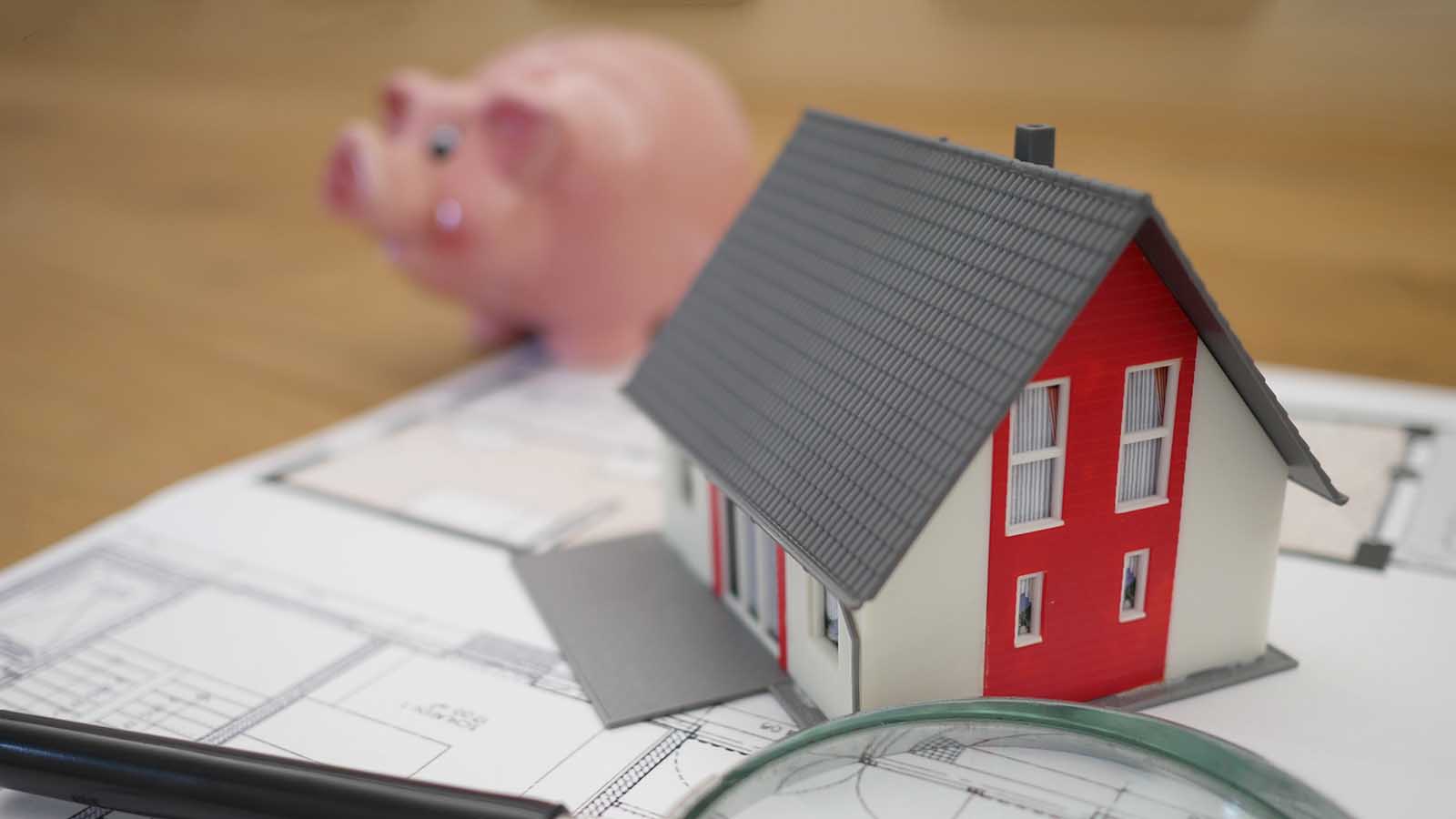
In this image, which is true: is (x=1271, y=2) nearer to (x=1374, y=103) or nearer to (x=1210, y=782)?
(x=1374, y=103)

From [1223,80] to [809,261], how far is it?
4.26 feet

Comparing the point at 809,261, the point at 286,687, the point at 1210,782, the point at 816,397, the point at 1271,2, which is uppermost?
the point at 1271,2

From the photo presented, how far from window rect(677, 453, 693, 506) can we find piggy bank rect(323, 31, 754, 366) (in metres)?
0.71

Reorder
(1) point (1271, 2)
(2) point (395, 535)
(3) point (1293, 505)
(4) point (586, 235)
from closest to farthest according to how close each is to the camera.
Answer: (3) point (1293, 505) < (2) point (395, 535) < (1) point (1271, 2) < (4) point (586, 235)

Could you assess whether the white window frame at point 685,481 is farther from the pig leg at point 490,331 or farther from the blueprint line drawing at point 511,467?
the pig leg at point 490,331

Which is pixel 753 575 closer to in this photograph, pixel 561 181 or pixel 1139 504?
pixel 1139 504

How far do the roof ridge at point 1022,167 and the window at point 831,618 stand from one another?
41 centimetres

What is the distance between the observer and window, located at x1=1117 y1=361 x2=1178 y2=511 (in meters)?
1.15

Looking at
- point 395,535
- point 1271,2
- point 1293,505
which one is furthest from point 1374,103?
point 395,535

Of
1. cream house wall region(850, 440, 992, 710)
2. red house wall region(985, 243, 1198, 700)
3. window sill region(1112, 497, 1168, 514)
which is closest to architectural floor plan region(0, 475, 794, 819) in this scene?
cream house wall region(850, 440, 992, 710)

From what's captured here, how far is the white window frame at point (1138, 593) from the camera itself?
1201 mm

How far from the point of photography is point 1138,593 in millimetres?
1222

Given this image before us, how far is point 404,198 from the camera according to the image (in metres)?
2.03

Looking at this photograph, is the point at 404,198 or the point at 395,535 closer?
the point at 395,535
